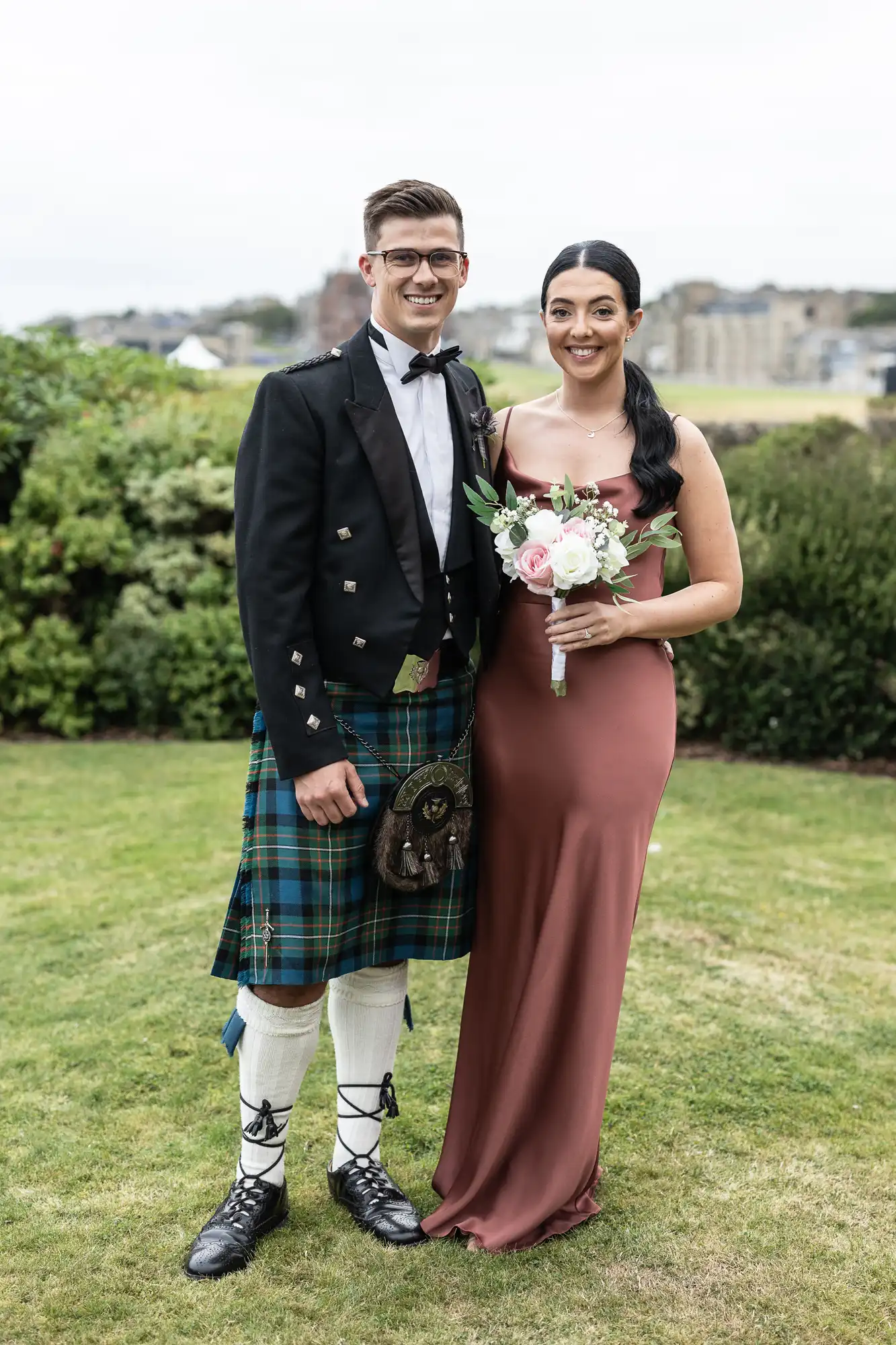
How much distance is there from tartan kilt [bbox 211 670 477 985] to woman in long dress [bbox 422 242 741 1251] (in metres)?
0.19

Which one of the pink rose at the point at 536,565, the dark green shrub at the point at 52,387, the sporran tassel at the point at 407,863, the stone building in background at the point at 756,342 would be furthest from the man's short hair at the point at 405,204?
the stone building in background at the point at 756,342

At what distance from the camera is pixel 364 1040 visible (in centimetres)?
297

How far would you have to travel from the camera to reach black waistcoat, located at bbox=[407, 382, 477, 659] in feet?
8.78

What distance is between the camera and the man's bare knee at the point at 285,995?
9.08ft

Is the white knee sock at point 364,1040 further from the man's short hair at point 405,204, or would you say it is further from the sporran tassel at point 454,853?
the man's short hair at point 405,204

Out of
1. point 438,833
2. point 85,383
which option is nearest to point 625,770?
point 438,833

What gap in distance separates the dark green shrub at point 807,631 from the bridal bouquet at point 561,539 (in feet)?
16.9

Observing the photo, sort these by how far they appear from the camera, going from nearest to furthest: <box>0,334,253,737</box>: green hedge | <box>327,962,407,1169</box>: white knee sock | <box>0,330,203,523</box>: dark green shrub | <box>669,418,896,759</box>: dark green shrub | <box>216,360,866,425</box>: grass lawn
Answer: <box>327,962,407,1169</box>: white knee sock → <box>669,418,896,759</box>: dark green shrub → <box>0,334,253,737</box>: green hedge → <box>0,330,203,523</box>: dark green shrub → <box>216,360,866,425</box>: grass lawn

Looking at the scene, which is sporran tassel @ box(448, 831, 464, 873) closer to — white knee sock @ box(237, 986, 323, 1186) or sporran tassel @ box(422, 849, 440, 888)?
sporran tassel @ box(422, 849, 440, 888)

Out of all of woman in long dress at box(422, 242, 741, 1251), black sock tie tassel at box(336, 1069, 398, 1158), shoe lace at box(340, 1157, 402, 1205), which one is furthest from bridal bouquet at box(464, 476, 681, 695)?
shoe lace at box(340, 1157, 402, 1205)

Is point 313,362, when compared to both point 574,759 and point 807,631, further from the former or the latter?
point 807,631

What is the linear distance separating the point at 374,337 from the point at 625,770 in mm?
1072

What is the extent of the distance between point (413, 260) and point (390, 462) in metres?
0.41

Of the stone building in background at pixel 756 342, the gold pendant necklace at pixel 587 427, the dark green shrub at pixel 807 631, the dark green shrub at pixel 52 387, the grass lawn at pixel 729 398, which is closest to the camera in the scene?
the gold pendant necklace at pixel 587 427
